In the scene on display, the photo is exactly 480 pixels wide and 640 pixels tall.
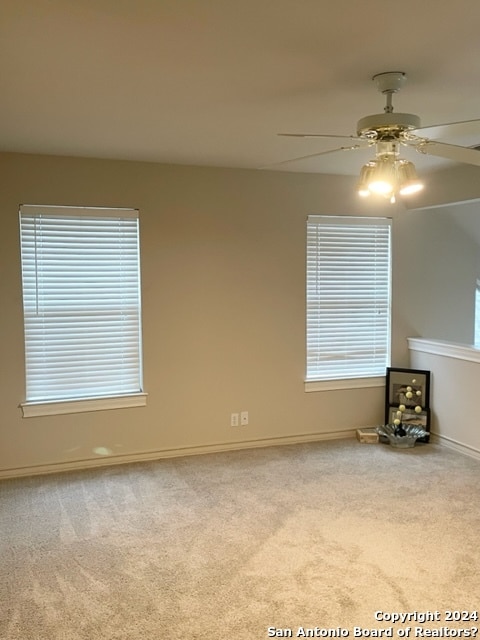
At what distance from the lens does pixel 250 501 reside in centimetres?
376

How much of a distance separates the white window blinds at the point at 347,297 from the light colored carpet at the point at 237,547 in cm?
98

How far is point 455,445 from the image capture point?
15.8ft

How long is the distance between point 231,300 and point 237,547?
2.15 m

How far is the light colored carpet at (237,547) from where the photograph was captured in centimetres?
253

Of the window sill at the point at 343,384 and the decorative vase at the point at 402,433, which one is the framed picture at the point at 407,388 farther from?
the decorative vase at the point at 402,433

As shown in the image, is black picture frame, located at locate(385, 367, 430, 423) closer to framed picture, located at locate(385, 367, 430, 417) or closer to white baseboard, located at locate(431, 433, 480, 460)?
framed picture, located at locate(385, 367, 430, 417)

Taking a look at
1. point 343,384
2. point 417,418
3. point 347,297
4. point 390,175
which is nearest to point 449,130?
point 390,175

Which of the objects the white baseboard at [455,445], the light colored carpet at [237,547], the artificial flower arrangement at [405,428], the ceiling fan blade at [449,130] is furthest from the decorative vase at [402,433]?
the ceiling fan blade at [449,130]

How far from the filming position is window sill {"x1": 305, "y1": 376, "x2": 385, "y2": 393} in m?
5.08

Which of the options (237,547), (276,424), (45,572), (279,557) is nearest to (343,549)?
(279,557)

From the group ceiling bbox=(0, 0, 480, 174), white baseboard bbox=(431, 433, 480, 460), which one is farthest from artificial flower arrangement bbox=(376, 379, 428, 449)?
ceiling bbox=(0, 0, 480, 174)

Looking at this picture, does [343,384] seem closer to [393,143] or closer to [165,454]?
[165,454]

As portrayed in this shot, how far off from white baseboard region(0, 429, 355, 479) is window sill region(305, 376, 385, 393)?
1.31ft

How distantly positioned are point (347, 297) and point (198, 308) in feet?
4.69
